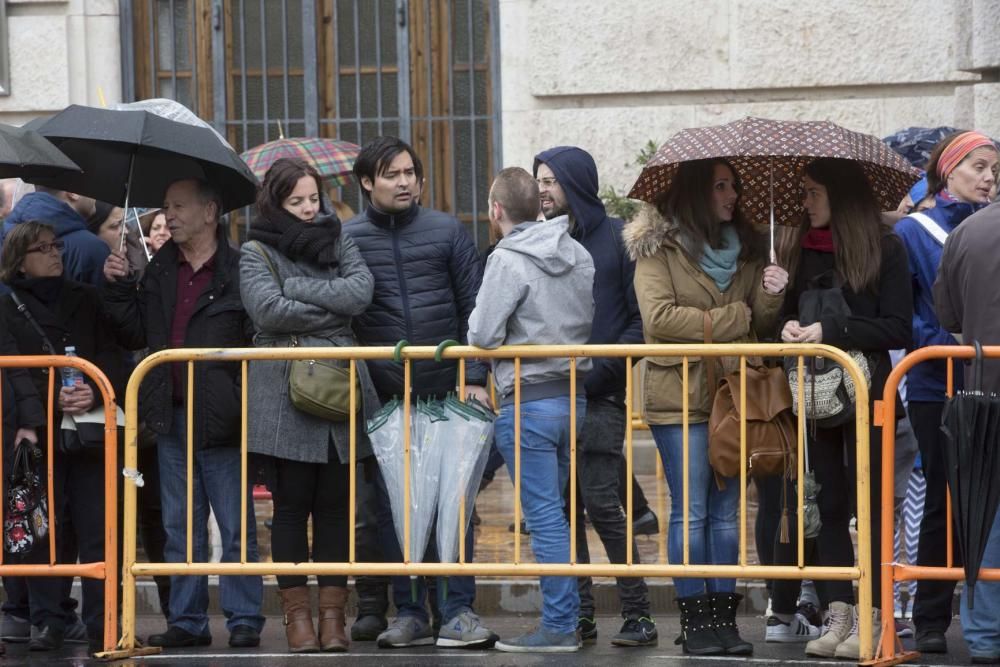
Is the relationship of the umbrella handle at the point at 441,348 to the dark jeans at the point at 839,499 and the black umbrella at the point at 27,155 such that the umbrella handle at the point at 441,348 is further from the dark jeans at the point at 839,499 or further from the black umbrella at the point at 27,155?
the black umbrella at the point at 27,155

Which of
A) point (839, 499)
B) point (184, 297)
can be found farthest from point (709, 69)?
point (839, 499)

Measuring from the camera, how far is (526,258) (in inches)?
279

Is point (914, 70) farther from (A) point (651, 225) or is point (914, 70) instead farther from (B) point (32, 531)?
(B) point (32, 531)

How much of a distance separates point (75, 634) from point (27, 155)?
200 centimetres

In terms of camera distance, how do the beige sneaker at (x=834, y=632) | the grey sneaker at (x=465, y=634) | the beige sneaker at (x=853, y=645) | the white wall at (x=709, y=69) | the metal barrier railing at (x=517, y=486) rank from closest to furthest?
the metal barrier railing at (x=517, y=486), the beige sneaker at (x=853, y=645), the beige sneaker at (x=834, y=632), the grey sneaker at (x=465, y=634), the white wall at (x=709, y=69)

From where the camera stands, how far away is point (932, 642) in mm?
7105

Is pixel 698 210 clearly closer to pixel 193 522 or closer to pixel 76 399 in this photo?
pixel 193 522

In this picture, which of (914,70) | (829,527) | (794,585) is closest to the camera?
(829,527)

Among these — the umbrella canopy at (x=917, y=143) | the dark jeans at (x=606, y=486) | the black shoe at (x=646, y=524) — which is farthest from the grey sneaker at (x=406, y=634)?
the umbrella canopy at (x=917, y=143)

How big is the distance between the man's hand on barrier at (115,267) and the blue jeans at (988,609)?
11.4ft

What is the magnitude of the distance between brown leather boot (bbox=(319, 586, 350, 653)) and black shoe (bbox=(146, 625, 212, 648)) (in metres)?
0.54

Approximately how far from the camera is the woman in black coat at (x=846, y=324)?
6.91 m

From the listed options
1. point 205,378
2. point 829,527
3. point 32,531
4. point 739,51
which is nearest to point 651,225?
point 829,527

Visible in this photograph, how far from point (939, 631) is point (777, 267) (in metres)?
1.52
